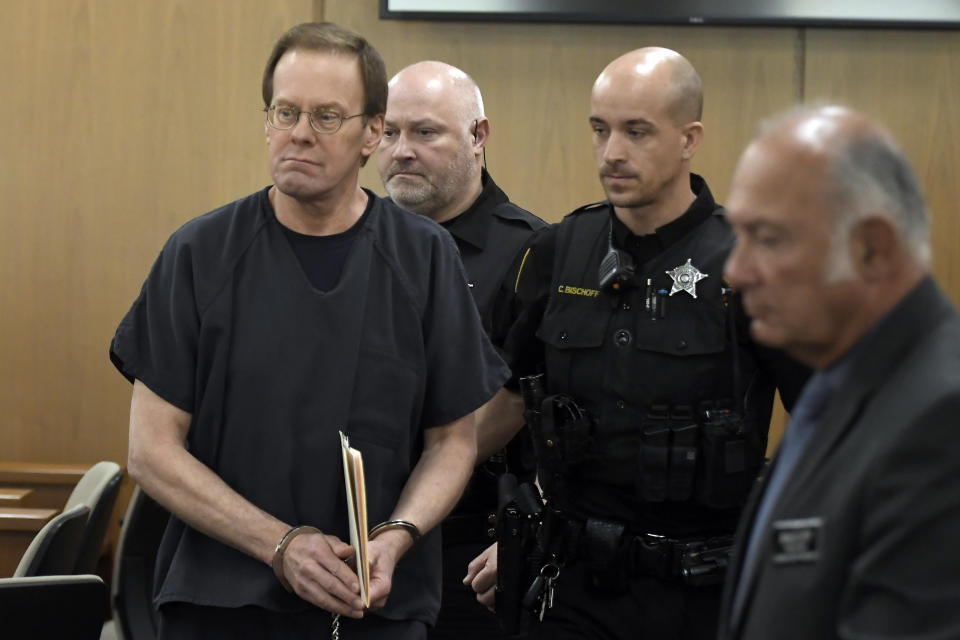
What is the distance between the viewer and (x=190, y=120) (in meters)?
4.41

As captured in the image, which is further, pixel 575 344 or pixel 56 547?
pixel 56 547

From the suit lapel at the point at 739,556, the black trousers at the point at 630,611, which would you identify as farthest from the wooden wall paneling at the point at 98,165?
the suit lapel at the point at 739,556

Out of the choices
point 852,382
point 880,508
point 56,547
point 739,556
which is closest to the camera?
point 880,508

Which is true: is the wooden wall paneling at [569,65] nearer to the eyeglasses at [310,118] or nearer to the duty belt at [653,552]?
the duty belt at [653,552]

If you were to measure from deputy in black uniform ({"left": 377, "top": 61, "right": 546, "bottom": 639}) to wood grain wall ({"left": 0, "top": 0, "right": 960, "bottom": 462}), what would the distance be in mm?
1129

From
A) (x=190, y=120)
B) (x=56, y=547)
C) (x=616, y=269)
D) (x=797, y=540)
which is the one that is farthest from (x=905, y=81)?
(x=797, y=540)

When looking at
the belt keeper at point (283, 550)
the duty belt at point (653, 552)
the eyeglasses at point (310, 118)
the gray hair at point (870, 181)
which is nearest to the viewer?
the gray hair at point (870, 181)

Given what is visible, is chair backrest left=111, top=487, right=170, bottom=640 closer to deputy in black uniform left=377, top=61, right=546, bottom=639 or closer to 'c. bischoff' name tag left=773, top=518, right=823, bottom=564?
deputy in black uniform left=377, top=61, right=546, bottom=639

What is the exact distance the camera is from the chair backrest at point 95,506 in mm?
3027

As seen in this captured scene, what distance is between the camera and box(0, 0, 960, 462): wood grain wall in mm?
4387

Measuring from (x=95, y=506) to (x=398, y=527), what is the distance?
137cm

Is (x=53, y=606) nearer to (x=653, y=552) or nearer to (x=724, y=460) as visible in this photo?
(x=653, y=552)

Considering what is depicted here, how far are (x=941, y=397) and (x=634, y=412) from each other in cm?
131

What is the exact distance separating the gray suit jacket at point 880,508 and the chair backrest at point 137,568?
2.26 metres
